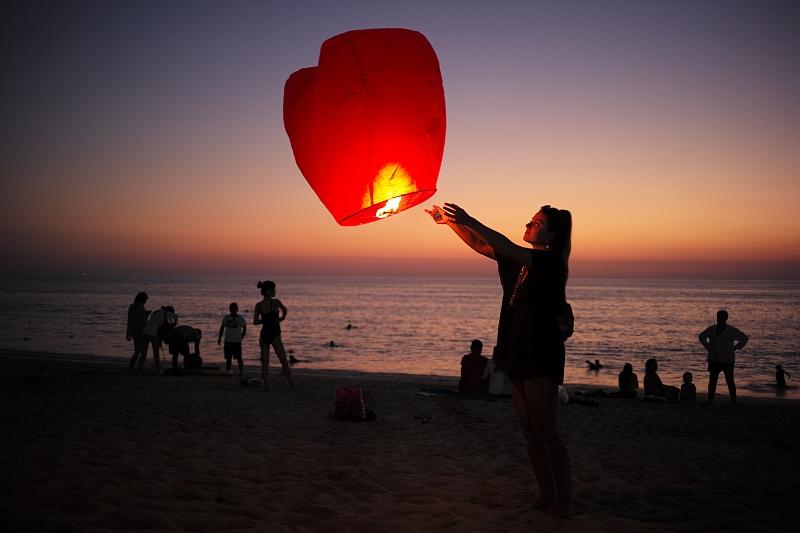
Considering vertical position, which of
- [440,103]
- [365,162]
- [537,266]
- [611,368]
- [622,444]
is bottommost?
[611,368]

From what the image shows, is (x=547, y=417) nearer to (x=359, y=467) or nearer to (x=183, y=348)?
(x=359, y=467)

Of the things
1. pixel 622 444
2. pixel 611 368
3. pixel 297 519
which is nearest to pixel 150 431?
pixel 297 519

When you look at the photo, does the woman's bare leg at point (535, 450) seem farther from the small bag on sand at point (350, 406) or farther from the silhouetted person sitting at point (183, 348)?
the silhouetted person sitting at point (183, 348)

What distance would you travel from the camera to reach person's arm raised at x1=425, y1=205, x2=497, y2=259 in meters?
3.51

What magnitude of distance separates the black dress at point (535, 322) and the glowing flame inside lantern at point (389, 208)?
97 cm

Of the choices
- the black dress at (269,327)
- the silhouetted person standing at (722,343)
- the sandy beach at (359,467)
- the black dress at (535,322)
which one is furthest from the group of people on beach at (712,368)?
the black dress at (535,322)

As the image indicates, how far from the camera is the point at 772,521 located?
4.27 m

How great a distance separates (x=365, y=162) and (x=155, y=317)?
492 inches

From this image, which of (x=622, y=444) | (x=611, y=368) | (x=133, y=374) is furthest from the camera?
(x=611, y=368)

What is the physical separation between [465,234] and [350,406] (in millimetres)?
5247

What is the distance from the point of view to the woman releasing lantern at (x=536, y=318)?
3.69 meters

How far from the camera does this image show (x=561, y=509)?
4074mm

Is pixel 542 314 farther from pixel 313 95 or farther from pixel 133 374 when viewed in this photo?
pixel 133 374

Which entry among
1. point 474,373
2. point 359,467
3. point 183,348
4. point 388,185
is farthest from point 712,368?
point 183,348
